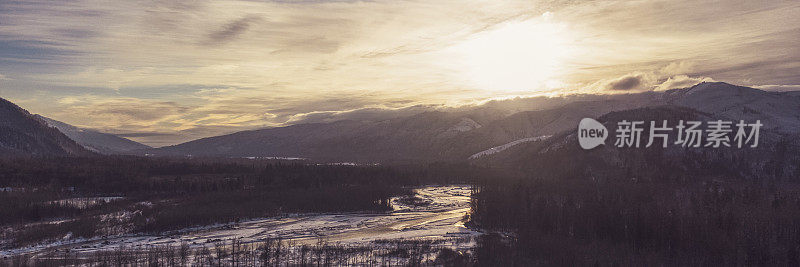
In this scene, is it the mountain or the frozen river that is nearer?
the frozen river

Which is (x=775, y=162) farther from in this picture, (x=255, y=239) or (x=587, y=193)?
(x=255, y=239)

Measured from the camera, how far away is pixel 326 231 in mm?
87312

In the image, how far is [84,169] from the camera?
570ft

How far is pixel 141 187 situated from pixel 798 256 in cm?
15546

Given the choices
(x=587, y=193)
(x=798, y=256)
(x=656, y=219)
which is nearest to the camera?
(x=798, y=256)

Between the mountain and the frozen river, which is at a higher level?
the mountain

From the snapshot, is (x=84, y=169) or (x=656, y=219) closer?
(x=656, y=219)

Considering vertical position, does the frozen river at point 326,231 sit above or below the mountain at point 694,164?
below

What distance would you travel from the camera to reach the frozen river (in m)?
74.8

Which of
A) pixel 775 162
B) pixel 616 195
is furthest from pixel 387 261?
pixel 775 162

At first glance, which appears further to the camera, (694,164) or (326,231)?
(694,164)

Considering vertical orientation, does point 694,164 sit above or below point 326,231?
above

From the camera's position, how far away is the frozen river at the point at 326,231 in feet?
245

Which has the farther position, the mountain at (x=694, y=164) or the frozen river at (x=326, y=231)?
the mountain at (x=694, y=164)
